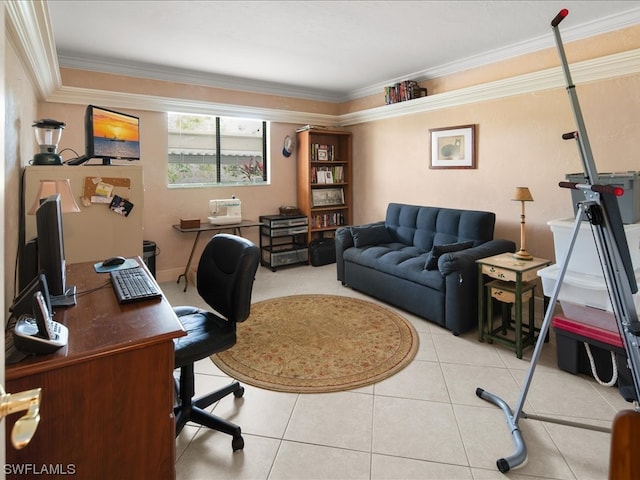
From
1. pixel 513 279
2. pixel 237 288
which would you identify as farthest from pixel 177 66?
pixel 513 279

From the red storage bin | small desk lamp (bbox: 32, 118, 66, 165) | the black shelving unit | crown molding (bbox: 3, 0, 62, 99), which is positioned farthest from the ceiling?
the red storage bin

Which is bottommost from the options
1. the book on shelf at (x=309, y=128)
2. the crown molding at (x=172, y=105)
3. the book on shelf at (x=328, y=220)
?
the book on shelf at (x=328, y=220)

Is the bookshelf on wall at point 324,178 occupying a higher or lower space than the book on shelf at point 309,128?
lower

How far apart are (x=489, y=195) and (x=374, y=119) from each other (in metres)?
2.03

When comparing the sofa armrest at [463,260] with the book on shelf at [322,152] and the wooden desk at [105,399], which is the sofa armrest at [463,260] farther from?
the book on shelf at [322,152]

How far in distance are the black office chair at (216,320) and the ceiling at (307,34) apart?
1972 mm

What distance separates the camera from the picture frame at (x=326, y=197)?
557 centimetres

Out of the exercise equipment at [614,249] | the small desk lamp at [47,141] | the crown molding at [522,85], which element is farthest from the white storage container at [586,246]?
A: the small desk lamp at [47,141]

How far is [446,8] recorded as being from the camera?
2.84m

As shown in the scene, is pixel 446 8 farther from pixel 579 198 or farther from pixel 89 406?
pixel 89 406

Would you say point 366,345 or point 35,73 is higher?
point 35,73

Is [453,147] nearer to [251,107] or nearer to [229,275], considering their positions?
[251,107]

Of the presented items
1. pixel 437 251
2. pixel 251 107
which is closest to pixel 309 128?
pixel 251 107

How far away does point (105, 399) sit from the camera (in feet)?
3.83
